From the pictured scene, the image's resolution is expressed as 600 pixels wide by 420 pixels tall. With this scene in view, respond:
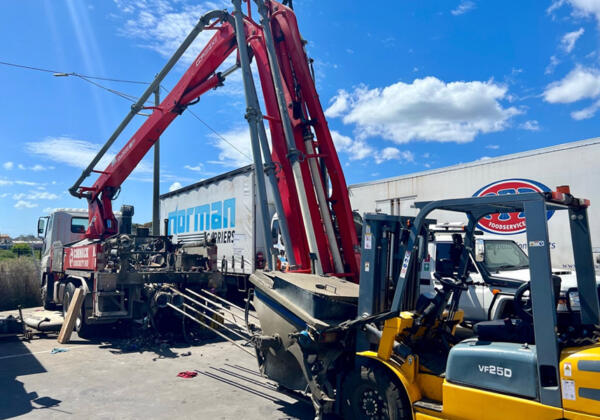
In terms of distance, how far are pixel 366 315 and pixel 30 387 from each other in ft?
16.9

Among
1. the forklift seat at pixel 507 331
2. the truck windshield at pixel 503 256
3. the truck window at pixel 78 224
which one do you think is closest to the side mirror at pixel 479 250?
the truck windshield at pixel 503 256

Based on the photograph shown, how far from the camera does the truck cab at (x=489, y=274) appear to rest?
7.31 metres

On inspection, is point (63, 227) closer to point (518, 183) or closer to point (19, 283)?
point (19, 283)

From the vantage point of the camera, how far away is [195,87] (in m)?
9.90

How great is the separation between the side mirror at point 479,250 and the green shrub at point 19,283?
14.4 meters

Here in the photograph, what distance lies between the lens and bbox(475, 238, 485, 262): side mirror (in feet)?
25.8

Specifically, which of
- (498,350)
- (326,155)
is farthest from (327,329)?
(326,155)

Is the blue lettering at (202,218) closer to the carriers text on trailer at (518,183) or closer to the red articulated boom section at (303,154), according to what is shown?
the carriers text on trailer at (518,183)

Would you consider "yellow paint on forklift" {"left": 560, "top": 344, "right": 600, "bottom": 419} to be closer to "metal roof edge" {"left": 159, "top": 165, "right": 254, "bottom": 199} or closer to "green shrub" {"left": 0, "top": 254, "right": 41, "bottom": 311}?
"metal roof edge" {"left": 159, "top": 165, "right": 254, "bottom": 199}

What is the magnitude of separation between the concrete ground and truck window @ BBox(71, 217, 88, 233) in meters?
5.62

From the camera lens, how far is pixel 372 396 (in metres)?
4.44

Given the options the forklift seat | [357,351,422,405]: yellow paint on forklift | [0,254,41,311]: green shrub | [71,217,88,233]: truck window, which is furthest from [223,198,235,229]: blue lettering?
the forklift seat

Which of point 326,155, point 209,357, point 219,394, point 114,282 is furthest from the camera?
point 114,282

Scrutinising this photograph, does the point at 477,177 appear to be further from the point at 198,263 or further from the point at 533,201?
the point at 533,201
